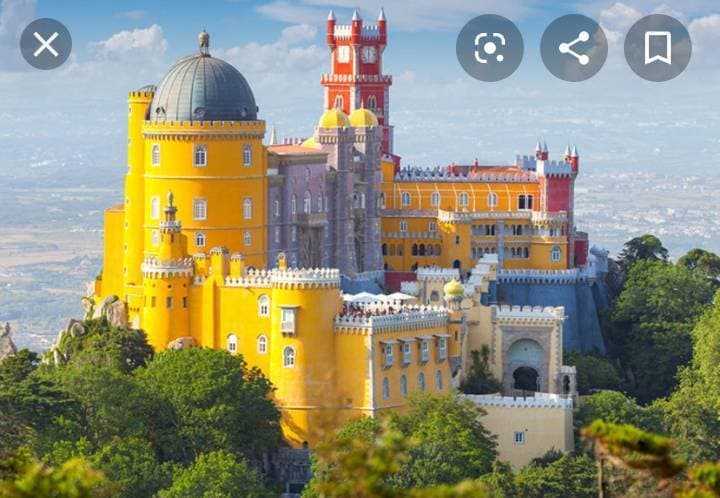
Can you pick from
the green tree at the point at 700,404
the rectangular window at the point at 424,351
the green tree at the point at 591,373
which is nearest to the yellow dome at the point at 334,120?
the green tree at the point at 591,373

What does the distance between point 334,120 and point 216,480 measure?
113 ft

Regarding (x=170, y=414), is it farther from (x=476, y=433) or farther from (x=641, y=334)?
(x=641, y=334)

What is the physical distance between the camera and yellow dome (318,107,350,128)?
120 metres

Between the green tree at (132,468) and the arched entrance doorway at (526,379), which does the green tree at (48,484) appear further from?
the arched entrance doorway at (526,379)

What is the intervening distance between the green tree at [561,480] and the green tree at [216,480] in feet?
34.8

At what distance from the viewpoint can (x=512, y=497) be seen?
92750mm

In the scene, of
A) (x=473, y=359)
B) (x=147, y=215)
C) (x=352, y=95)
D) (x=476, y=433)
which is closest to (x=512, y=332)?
(x=473, y=359)

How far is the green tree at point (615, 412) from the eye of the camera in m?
102

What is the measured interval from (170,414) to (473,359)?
16909 mm

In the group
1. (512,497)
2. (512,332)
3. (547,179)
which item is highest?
(547,179)

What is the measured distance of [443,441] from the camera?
9394 cm

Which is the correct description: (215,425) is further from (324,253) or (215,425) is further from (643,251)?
(643,251)

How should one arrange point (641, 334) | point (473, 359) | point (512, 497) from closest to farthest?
1. point (512, 497)
2. point (473, 359)
3. point (641, 334)

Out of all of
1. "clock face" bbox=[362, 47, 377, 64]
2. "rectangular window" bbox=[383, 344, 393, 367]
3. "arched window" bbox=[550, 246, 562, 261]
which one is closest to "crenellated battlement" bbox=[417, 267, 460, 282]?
"rectangular window" bbox=[383, 344, 393, 367]
